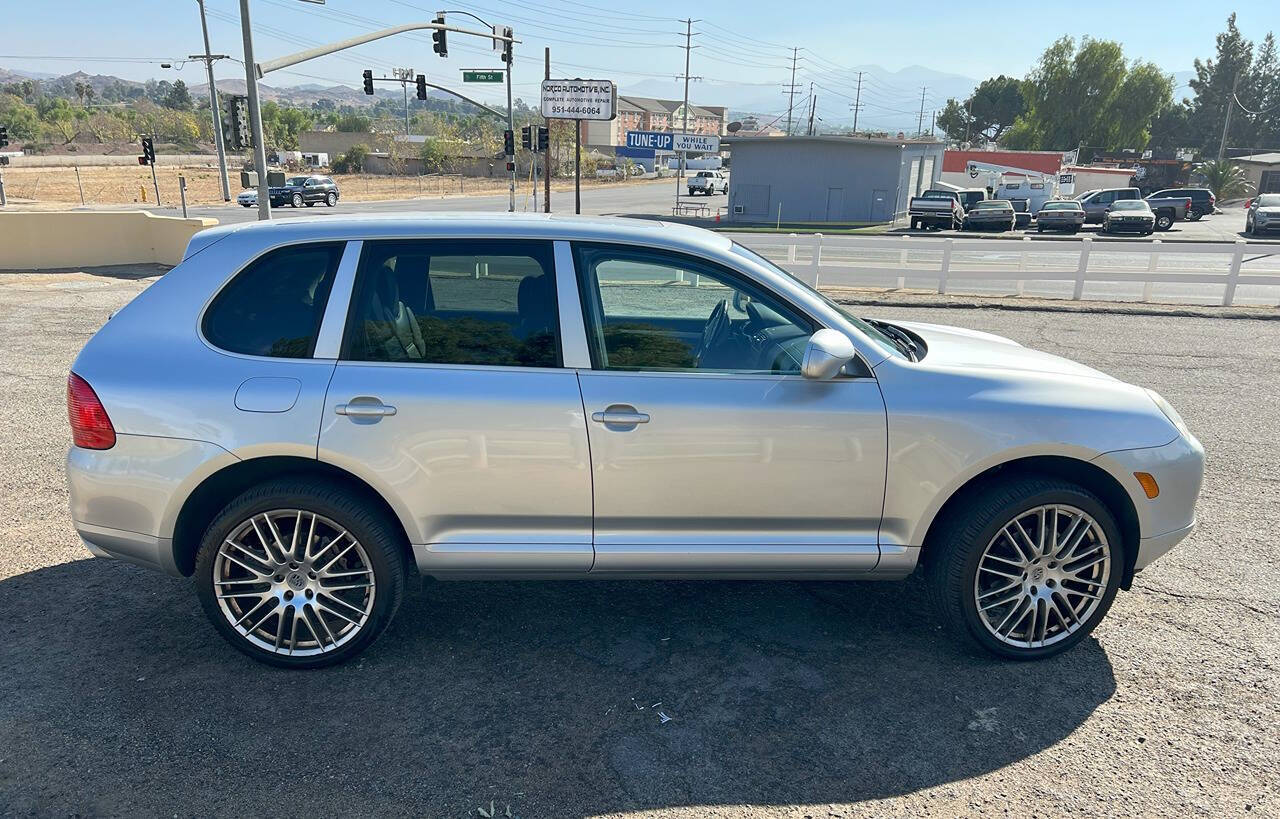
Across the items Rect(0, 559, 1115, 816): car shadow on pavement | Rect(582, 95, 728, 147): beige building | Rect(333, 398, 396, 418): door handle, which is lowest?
Rect(0, 559, 1115, 816): car shadow on pavement

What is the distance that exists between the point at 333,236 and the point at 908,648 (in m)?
3.03

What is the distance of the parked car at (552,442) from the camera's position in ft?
10.6

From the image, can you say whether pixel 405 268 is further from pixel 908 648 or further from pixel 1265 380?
pixel 1265 380

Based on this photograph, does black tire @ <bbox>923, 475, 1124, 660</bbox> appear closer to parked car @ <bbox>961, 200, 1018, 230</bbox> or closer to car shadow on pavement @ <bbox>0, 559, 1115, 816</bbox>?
car shadow on pavement @ <bbox>0, 559, 1115, 816</bbox>

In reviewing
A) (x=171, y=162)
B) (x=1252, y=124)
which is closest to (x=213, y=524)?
(x=171, y=162)

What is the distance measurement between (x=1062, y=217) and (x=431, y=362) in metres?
34.3

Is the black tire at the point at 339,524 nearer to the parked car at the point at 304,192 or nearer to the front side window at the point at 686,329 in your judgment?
the front side window at the point at 686,329

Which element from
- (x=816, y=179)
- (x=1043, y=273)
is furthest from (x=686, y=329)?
(x=816, y=179)

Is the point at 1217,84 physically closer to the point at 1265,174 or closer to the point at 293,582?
the point at 1265,174

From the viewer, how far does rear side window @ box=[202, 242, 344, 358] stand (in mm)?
3299

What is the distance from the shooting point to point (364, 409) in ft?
10.5

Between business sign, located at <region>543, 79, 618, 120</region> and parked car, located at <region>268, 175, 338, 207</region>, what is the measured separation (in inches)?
878

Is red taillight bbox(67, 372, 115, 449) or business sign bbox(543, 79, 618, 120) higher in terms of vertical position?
business sign bbox(543, 79, 618, 120)

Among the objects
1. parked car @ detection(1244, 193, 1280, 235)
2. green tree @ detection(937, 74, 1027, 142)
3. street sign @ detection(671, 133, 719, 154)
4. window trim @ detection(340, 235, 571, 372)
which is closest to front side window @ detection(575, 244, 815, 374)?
window trim @ detection(340, 235, 571, 372)
